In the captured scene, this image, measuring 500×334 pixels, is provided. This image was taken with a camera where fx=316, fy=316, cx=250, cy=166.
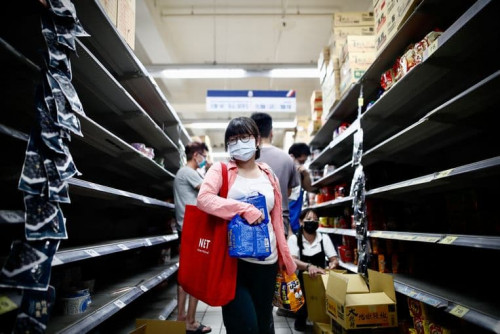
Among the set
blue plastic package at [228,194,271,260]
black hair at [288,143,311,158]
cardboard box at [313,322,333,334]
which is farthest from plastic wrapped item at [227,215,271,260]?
black hair at [288,143,311,158]

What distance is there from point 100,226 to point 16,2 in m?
2.60

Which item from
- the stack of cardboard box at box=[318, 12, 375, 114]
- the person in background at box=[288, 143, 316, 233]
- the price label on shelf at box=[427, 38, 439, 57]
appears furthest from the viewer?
the stack of cardboard box at box=[318, 12, 375, 114]

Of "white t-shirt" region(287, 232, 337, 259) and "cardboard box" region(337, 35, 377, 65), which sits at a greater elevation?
"cardboard box" region(337, 35, 377, 65)

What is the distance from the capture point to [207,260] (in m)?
1.53

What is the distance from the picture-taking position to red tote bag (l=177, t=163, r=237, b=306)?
4.81ft

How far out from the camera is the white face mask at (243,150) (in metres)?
1.70

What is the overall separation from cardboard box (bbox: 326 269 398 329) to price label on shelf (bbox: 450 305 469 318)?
468 millimetres

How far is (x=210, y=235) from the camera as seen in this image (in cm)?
157

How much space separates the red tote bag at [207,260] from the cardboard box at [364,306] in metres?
0.97

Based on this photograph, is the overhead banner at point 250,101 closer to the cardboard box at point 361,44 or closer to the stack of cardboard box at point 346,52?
the stack of cardboard box at point 346,52

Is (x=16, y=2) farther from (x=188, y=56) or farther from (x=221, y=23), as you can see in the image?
(x=188, y=56)

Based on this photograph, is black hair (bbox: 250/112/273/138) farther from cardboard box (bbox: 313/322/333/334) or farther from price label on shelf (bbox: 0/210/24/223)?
price label on shelf (bbox: 0/210/24/223)

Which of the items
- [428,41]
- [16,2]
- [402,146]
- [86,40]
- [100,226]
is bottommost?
[100,226]

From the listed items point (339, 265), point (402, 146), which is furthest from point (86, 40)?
point (339, 265)
